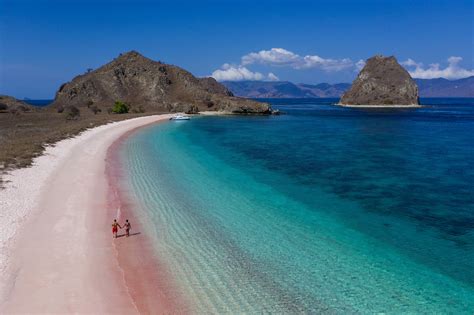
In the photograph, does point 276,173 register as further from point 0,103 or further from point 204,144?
point 0,103

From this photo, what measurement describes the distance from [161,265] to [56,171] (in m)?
18.7

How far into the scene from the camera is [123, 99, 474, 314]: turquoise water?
12.9 meters

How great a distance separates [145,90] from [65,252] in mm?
127478

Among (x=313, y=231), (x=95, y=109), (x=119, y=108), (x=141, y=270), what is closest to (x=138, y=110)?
(x=119, y=108)

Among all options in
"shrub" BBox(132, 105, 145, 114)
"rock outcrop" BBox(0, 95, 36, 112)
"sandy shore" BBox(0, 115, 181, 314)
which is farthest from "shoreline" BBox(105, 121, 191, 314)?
"shrub" BBox(132, 105, 145, 114)

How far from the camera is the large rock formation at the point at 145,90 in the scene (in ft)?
412

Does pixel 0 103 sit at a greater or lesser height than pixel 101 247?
greater

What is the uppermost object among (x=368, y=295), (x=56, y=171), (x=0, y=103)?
(x=0, y=103)

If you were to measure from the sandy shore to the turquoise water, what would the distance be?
1680 mm

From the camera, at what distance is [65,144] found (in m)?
43.6

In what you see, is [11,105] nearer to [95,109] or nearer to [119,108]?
[95,109]

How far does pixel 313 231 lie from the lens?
18734 millimetres

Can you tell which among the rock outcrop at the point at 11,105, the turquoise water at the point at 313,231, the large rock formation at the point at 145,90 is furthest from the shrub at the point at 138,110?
the turquoise water at the point at 313,231

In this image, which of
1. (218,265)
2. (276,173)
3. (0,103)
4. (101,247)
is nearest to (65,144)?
(276,173)
